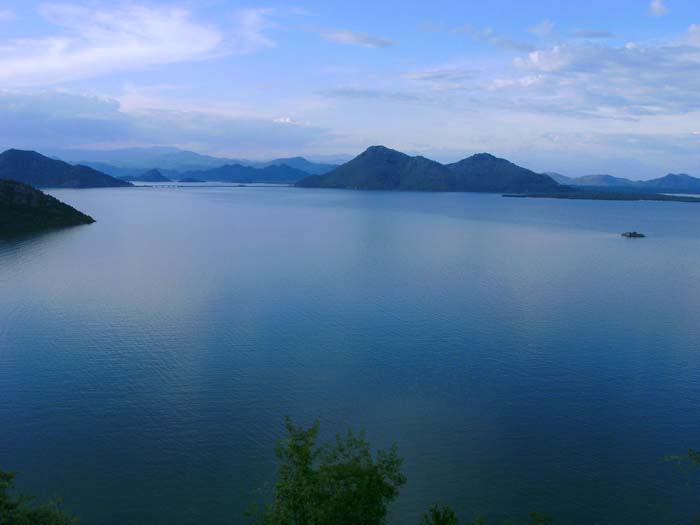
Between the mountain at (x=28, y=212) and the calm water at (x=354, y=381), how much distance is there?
53.5 m

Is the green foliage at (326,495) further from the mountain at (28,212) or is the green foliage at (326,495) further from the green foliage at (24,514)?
the mountain at (28,212)

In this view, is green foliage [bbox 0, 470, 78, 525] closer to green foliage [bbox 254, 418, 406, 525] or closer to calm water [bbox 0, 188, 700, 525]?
calm water [bbox 0, 188, 700, 525]

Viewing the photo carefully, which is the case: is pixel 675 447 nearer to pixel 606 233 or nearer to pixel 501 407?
pixel 501 407

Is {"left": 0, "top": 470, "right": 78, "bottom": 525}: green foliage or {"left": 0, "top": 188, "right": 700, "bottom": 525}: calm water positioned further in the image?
{"left": 0, "top": 188, "right": 700, "bottom": 525}: calm water

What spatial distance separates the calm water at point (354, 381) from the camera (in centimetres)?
3025

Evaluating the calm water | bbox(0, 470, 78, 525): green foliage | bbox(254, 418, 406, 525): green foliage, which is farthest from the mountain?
bbox(254, 418, 406, 525): green foliage

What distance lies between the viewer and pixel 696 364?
47.4 m

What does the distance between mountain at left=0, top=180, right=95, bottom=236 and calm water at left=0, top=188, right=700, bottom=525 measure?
53504mm

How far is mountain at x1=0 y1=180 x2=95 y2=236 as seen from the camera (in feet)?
429

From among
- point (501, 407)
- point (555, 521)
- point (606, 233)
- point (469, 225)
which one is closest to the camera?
point (555, 521)

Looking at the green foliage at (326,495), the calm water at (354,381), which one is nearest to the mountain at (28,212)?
the calm water at (354,381)

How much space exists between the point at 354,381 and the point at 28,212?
129801mm

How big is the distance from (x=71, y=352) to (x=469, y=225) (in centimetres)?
13884

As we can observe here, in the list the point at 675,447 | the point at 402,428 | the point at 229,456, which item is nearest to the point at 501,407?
the point at 402,428
